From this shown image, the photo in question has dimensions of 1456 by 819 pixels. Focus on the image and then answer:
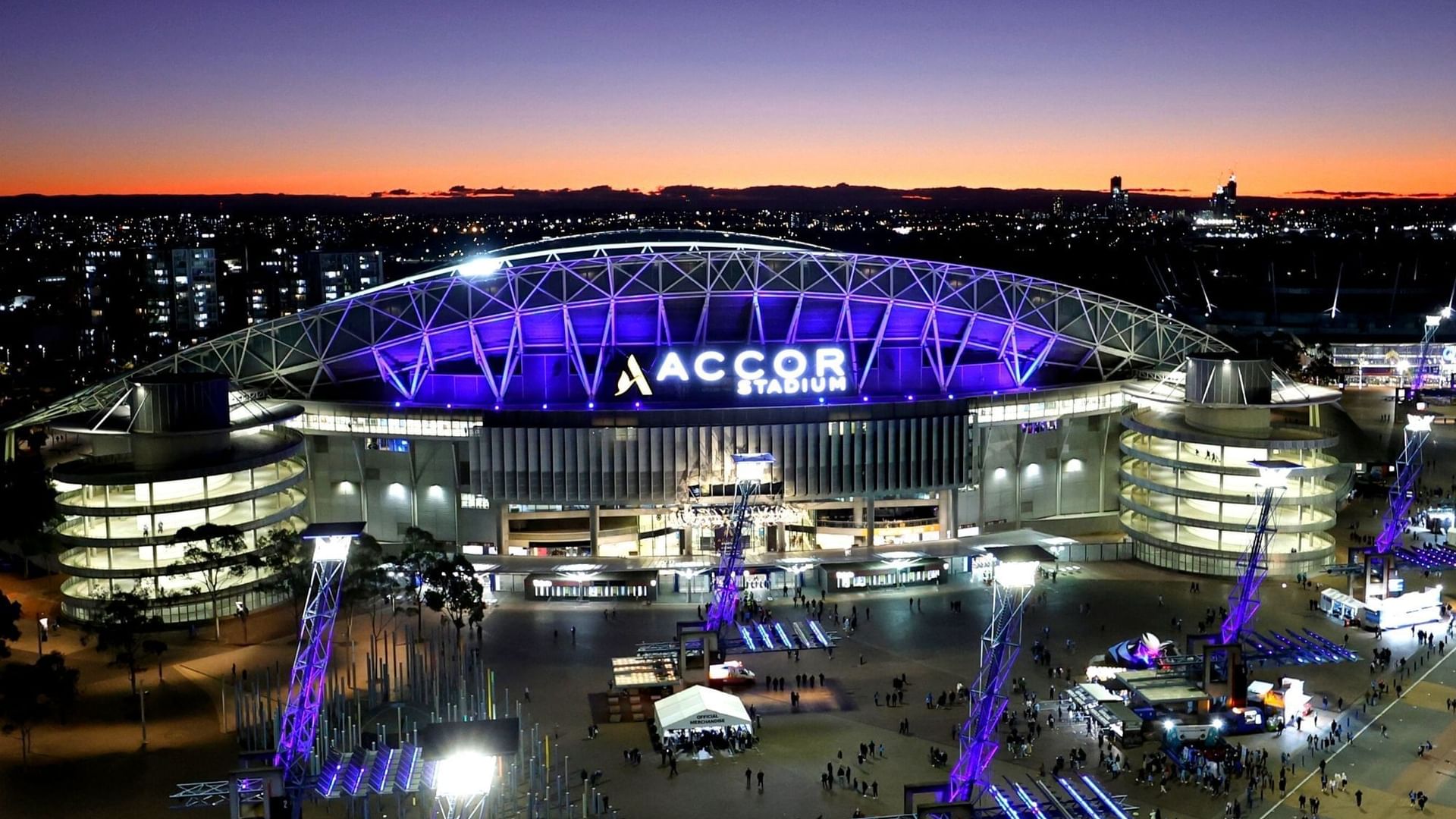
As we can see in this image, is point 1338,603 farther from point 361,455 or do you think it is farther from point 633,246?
point 361,455

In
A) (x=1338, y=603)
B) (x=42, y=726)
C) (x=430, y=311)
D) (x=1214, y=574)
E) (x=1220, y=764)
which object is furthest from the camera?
(x=430, y=311)

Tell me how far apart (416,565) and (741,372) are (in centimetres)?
2741

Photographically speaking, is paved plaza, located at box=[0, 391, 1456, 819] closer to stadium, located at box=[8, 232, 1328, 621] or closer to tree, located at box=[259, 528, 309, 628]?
tree, located at box=[259, 528, 309, 628]

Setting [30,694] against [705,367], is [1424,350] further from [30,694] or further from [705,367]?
[30,694]

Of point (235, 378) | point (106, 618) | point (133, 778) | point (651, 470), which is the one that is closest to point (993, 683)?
point (133, 778)

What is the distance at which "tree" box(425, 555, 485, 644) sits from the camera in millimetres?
70500

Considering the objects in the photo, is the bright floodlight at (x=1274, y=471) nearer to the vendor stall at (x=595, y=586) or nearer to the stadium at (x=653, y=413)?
the stadium at (x=653, y=413)

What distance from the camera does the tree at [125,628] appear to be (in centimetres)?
6334

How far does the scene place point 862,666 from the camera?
6700cm

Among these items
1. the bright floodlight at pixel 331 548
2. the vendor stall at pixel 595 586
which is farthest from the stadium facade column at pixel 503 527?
the bright floodlight at pixel 331 548

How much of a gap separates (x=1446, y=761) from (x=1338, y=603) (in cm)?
2156

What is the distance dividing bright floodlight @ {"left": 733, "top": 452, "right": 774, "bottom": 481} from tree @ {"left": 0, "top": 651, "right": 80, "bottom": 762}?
41392 millimetres

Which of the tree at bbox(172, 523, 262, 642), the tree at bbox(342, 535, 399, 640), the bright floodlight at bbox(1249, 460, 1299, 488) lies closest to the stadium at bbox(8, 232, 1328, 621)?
the tree at bbox(172, 523, 262, 642)

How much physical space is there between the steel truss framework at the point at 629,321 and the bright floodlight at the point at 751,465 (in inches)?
402
